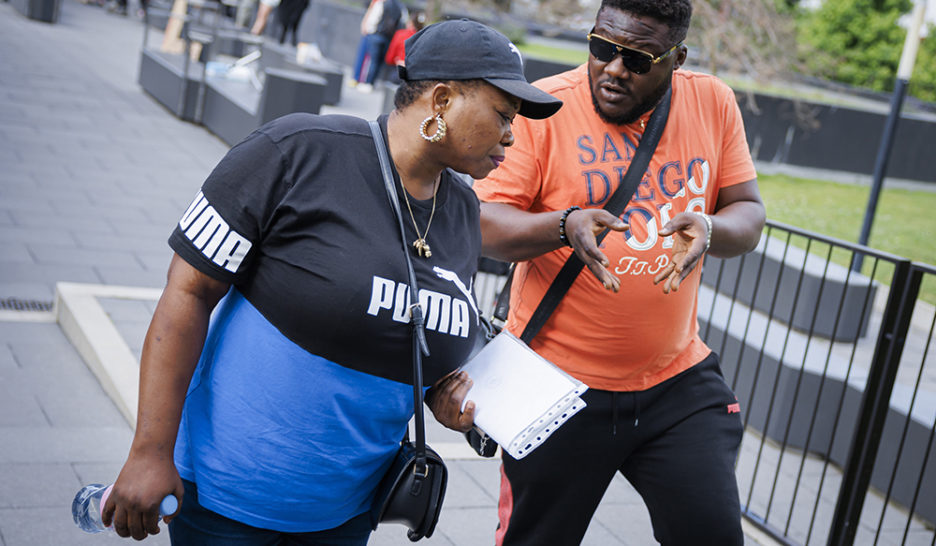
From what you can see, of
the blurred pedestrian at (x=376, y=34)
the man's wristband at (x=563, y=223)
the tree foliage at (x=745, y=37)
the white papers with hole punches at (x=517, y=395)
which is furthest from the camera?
the blurred pedestrian at (x=376, y=34)

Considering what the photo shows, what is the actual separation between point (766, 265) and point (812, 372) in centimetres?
124

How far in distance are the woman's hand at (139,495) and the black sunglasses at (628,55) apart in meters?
1.55

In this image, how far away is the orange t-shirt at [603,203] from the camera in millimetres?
2627

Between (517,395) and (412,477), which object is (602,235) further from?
(412,477)

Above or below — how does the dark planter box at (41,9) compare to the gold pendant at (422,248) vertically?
below

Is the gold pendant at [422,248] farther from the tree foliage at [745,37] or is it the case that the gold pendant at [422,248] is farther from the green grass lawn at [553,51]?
the green grass lawn at [553,51]

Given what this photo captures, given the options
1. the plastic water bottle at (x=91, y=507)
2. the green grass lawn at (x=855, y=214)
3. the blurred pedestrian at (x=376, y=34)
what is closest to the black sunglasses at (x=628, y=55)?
the plastic water bottle at (x=91, y=507)

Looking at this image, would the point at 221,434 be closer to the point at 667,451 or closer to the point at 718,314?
the point at 667,451

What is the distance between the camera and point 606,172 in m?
2.63

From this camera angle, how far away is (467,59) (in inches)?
76.5

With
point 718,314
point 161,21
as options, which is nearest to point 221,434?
point 718,314

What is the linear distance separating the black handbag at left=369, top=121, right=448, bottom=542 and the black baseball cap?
0.58 ft

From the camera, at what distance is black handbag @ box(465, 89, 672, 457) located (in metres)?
2.61

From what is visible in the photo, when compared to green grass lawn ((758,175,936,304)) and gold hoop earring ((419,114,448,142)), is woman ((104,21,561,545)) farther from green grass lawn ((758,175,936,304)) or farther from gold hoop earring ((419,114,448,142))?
green grass lawn ((758,175,936,304))
